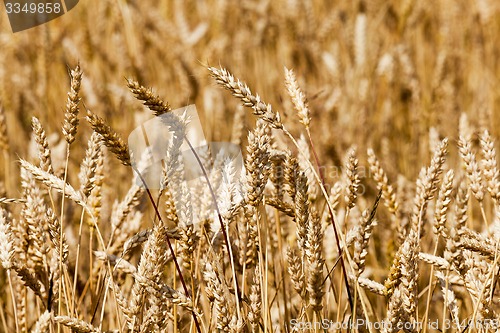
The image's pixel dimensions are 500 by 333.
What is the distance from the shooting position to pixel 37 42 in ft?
9.16

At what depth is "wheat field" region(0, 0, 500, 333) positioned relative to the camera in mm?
1061

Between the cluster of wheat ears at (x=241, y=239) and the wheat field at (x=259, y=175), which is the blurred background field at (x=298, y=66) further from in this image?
the cluster of wheat ears at (x=241, y=239)

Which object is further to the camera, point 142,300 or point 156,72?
point 156,72

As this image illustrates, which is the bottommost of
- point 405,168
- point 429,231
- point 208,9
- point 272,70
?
point 429,231

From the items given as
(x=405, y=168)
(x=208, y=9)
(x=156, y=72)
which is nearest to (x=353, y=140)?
(x=405, y=168)

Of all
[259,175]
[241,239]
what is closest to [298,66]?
[241,239]

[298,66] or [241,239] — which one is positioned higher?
[298,66]

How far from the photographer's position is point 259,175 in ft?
3.33

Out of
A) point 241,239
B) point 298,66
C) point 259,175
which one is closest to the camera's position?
point 259,175

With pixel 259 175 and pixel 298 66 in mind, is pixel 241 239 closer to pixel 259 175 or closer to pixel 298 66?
pixel 259 175

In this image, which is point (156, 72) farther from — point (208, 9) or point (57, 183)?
point (57, 183)

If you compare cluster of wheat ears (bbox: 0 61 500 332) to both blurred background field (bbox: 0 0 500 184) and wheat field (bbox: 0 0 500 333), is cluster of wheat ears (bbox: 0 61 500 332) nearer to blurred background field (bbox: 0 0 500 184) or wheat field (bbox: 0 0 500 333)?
wheat field (bbox: 0 0 500 333)

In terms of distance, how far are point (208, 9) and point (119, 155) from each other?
287 cm

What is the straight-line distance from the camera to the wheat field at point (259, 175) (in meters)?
1.06
